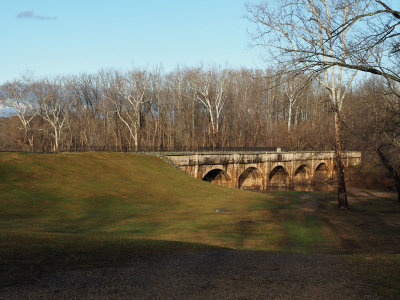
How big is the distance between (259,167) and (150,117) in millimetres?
28588

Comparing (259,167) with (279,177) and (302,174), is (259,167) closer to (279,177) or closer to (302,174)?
(279,177)

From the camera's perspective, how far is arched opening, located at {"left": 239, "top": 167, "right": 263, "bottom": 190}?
62188mm

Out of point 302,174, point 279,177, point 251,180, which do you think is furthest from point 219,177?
point 302,174

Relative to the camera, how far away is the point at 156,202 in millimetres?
30750

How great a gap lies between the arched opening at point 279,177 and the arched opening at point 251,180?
4.53 m

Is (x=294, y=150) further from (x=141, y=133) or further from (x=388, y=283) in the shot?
(x=388, y=283)

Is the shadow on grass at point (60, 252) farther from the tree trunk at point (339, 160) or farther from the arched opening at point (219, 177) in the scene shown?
the arched opening at point (219, 177)

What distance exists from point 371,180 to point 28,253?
5712 centimetres

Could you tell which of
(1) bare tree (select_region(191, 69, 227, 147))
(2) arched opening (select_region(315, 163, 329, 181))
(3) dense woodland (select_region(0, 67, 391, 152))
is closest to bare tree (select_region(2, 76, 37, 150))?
(3) dense woodland (select_region(0, 67, 391, 152))

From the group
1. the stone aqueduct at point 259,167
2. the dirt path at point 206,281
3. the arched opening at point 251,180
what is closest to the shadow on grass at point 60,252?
the dirt path at point 206,281

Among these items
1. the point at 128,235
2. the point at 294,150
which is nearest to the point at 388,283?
the point at 128,235

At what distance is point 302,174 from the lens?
2940 inches

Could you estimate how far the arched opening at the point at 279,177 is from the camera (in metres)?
67.6

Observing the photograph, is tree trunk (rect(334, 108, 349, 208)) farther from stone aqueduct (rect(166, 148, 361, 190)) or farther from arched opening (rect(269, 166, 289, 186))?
arched opening (rect(269, 166, 289, 186))
